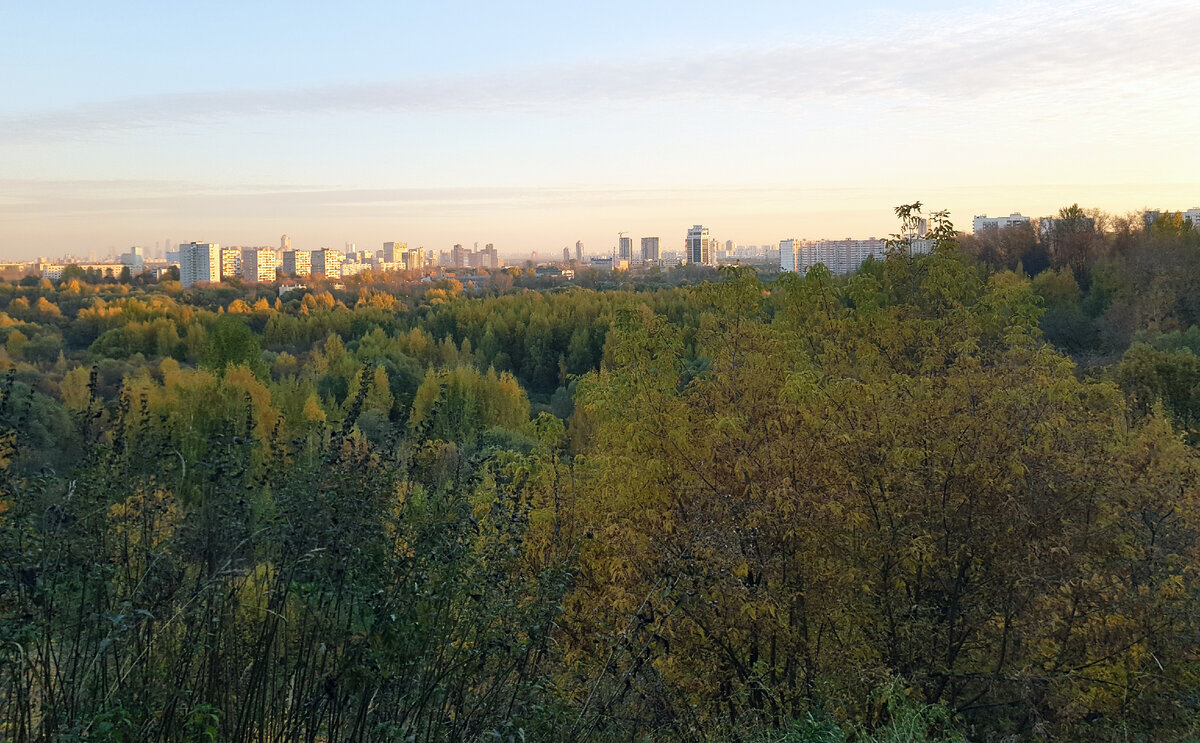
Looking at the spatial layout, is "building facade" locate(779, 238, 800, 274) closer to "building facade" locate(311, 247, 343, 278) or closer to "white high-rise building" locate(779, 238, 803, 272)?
"white high-rise building" locate(779, 238, 803, 272)

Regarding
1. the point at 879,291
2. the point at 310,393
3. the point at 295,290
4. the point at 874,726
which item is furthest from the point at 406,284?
the point at 874,726

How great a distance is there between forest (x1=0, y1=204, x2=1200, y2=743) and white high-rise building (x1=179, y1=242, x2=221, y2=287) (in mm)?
135059

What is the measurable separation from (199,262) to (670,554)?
144 m

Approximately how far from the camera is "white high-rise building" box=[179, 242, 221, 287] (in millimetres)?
134750

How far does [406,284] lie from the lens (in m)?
109

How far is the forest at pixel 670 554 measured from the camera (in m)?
3.64

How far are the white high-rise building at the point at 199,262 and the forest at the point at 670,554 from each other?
135059 mm

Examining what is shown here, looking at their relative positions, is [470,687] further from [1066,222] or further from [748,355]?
[1066,222]

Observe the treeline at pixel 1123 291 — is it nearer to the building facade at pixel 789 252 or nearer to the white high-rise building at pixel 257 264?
the building facade at pixel 789 252

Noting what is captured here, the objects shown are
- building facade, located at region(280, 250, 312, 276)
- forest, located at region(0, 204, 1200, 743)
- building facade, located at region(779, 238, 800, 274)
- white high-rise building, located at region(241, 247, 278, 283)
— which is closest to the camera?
forest, located at region(0, 204, 1200, 743)

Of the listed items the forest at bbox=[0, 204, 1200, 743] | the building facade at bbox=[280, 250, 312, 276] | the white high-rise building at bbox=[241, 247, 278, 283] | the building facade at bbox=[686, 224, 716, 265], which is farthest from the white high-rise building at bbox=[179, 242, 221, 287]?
the forest at bbox=[0, 204, 1200, 743]

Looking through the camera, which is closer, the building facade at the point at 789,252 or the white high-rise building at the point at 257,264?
the building facade at the point at 789,252

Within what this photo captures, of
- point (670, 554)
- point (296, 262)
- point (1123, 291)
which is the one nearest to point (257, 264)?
point (296, 262)

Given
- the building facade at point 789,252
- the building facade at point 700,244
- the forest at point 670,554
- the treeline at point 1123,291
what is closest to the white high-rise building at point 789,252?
the building facade at point 789,252
